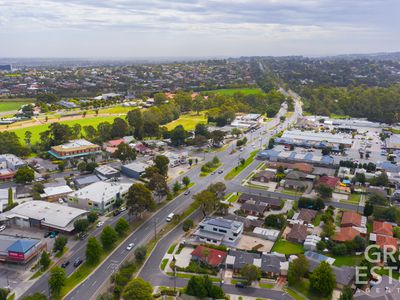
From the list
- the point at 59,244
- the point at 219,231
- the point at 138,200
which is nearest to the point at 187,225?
the point at 219,231

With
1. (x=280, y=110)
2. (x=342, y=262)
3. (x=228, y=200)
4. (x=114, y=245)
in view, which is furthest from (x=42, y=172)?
(x=280, y=110)

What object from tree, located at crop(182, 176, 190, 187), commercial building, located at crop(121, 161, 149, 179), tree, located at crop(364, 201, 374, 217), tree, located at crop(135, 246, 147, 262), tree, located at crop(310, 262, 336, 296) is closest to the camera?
tree, located at crop(310, 262, 336, 296)

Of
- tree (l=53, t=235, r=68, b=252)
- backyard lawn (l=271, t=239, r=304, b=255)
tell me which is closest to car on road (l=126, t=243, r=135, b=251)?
tree (l=53, t=235, r=68, b=252)

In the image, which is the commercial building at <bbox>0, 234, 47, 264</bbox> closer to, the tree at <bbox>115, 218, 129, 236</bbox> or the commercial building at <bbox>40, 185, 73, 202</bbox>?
the tree at <bbox>115, 218, 129, 236</bbox>

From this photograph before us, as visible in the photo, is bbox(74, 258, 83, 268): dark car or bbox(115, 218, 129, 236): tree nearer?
bbox(74, 258, 83, 268): dark car

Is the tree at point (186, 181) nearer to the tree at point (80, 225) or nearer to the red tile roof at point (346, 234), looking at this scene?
the tree at point (80, 225)

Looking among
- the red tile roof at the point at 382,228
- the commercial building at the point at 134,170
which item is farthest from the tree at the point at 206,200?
the red tile roof at the point at 382,228

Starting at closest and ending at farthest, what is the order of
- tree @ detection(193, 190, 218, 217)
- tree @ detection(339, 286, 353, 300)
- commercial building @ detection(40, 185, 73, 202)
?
tree @ detection(339, 286, 353, 300) < tree @ detection(193, 190, 218, 217) < commercial building @ detection(40, 185, 73, 202)
